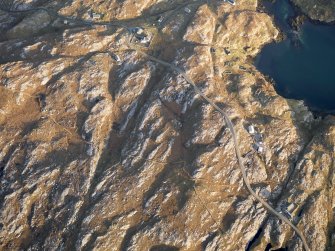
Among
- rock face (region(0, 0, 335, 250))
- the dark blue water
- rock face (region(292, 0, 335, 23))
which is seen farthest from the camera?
rock face (region(292, 0, 335, 23))

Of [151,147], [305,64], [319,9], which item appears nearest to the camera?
[151,147]

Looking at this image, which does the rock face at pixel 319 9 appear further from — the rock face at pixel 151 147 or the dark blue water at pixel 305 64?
the rock face at pixel 151 147

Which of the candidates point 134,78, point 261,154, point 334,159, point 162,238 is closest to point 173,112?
point 134,78

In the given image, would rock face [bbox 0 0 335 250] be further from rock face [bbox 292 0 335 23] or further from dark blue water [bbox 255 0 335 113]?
rock face [bbox 292 0 335 23]

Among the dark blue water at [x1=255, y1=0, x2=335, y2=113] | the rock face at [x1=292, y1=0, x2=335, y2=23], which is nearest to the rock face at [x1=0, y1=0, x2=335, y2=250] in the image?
the dark blue water at [x1=255, y1=0, x2=335, y2=113]

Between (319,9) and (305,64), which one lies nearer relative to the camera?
(305,64)

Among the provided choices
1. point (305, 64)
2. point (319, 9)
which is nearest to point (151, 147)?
point (305, 64)

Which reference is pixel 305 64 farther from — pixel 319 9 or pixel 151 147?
pixel 151 147

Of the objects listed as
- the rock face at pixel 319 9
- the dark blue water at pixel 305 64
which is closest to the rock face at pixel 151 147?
the dark blue water at pixel 305 64
